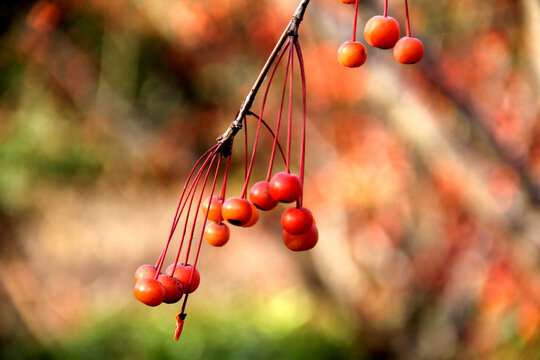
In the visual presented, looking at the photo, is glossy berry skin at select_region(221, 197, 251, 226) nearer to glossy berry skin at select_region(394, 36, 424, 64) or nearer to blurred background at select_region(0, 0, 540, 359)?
glossy berry skin at select_region(394, 36, 424, 64)

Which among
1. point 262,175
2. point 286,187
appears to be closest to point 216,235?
point 286,187

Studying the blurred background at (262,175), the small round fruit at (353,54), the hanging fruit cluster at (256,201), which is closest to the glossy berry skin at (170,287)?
the hanging fruit cluster at (256,201)

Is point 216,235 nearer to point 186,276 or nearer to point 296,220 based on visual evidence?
point 186,276

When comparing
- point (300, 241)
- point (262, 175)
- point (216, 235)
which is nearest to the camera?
point (300, 241)

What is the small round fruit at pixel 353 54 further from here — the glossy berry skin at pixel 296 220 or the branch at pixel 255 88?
the glossy berry skin at pixel 296 220

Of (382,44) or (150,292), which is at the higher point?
(382,44)

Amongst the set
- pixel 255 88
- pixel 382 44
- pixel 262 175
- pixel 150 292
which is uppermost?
pixel 262 175

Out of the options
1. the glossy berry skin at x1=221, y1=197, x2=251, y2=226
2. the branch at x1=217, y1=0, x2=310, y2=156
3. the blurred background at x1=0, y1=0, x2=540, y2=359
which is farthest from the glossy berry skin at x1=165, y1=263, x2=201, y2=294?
the blurred background at x1=0, y1=0, x2=540, y2=359

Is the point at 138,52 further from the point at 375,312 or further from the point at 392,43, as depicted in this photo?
the point at 392,43
